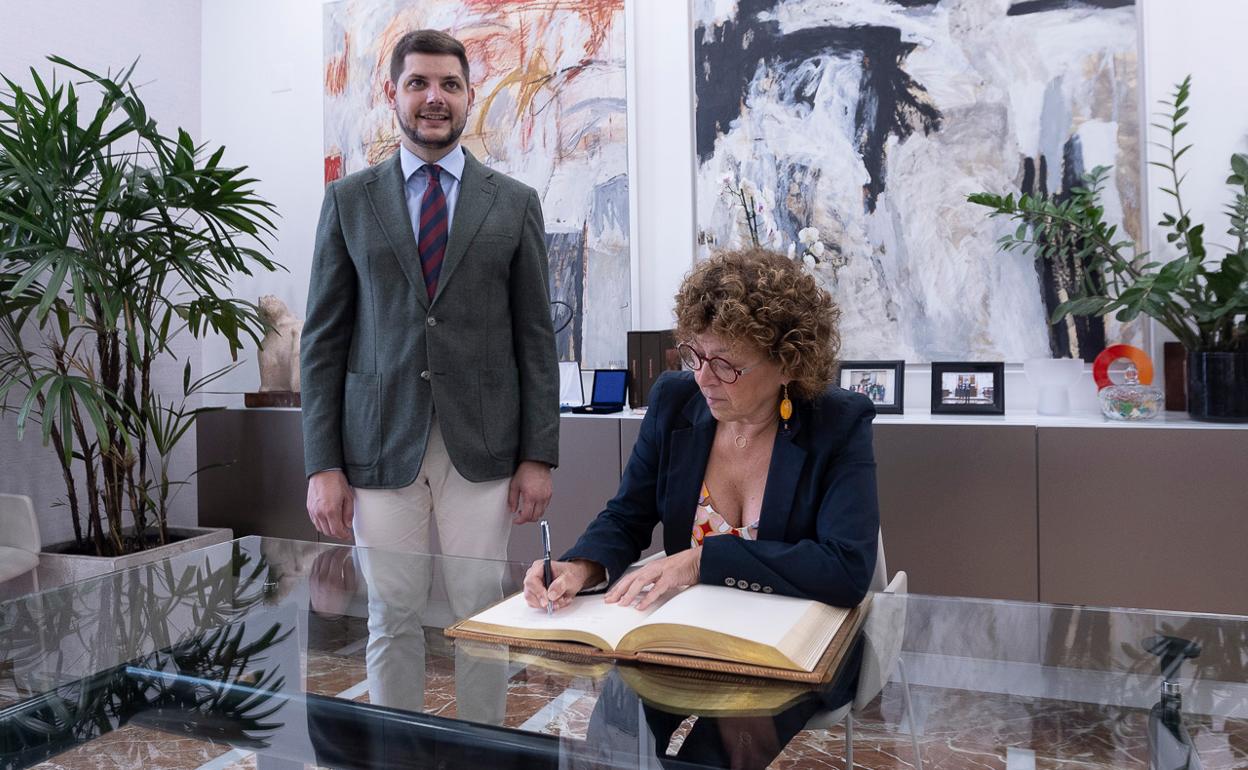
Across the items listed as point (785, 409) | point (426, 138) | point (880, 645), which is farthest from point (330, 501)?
point (880, 645)

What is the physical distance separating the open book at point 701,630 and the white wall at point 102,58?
12.2 feet

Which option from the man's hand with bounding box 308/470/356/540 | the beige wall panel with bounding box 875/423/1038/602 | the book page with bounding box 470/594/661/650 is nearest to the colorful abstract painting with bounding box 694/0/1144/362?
the beige wall panel with bounding box 875/423/1038/602

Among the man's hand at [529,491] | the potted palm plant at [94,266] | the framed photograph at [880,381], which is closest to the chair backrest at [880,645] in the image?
the man's hand at [529,491]

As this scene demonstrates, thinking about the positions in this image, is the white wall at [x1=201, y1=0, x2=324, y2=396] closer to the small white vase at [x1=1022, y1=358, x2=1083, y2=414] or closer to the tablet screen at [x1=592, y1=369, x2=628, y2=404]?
the tablet screen at [x1=592, y1=369, x2=628, y2=404]

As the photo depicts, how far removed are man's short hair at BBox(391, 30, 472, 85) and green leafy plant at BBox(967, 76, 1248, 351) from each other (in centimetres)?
177

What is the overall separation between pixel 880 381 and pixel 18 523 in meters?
3.42

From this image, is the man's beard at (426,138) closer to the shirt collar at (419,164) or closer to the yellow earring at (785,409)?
the shirt collar at (419,164)

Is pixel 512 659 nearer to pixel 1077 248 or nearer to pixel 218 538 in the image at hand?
pixel 1077 248

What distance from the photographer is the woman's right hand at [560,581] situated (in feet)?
4.73

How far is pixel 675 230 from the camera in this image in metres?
3.91

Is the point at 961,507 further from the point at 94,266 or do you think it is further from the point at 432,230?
the point at 94,266

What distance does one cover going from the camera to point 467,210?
90.4 inches

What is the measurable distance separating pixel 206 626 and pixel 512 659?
0.55m

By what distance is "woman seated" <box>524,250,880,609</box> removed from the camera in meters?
1.49
